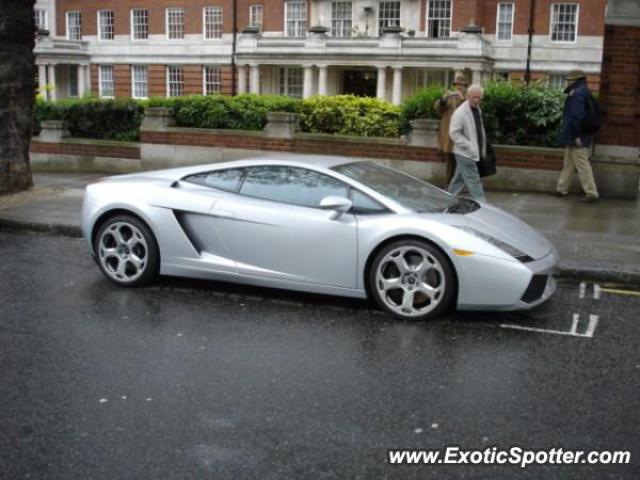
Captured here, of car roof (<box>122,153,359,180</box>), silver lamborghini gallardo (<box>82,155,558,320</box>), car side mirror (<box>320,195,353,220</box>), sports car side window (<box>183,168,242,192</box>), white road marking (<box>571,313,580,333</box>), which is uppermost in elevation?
car roof (<box>122,153,359,180</box>)

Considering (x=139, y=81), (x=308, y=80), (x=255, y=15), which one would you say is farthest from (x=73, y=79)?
(x=308, y=80)

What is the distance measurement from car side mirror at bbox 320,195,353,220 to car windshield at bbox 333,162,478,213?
440mm

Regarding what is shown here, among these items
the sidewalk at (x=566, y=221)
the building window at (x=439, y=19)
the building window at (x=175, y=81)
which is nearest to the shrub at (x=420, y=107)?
the sidewalk at (x=566, y=221)

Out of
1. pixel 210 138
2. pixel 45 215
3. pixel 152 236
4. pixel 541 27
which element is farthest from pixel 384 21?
pixel 152 236

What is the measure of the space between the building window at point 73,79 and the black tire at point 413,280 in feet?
159

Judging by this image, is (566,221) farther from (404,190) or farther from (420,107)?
(404,190)

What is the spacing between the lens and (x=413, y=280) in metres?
6.40

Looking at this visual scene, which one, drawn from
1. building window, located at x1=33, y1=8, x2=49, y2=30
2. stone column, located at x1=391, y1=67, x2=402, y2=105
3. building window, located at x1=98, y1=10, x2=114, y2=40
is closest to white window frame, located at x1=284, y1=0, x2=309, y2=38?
stone column, located at x1=391, y1=67, x2=402, y2=105

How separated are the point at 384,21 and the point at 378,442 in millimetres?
41169

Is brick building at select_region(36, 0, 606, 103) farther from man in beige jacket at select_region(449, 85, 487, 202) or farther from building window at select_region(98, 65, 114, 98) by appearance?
man in beige jacket at select_region(449, 85, 487, 202)

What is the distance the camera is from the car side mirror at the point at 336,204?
6.49 metres

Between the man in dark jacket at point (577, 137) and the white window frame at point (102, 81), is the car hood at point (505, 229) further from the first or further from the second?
the white window frame at point (102, 81)

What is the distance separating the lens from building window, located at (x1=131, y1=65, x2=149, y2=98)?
48125 mm

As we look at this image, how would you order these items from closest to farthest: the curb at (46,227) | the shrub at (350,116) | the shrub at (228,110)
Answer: the curb at (46,227) < the shrub at (350,116) < the shrub at (228,110)
